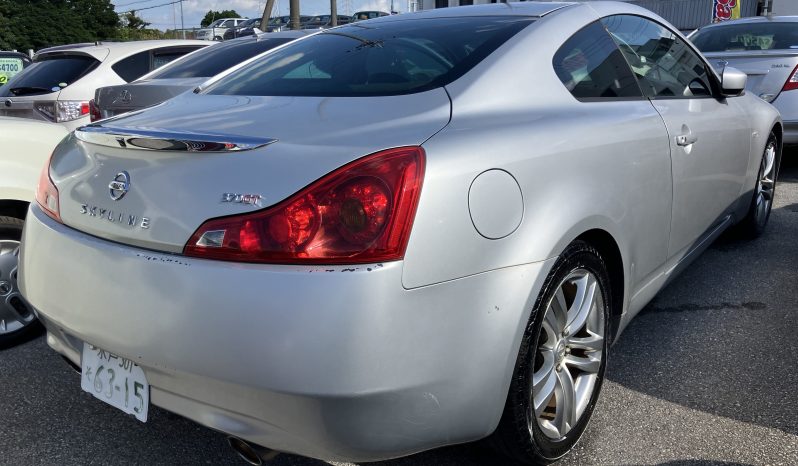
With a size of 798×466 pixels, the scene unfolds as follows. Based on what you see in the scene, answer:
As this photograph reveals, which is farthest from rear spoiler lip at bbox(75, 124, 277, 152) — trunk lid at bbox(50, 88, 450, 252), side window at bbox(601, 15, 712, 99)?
side window at bbox(601, 15, 712, 99)

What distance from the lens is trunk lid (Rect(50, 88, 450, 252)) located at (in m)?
1.77

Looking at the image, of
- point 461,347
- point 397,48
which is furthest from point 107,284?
point 397,48

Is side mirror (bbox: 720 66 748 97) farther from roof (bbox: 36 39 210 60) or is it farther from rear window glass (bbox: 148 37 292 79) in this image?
roof (bbox: 36 39 210 60)

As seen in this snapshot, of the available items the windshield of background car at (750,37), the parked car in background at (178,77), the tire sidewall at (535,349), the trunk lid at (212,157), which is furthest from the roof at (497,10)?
the windshield of background car at (750,37)

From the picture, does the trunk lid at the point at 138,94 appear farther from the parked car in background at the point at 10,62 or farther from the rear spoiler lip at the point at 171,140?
the parked car in background at the point at 10,62

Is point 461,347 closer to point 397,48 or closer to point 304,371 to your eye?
point 304,371

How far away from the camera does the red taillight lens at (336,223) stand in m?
1.69


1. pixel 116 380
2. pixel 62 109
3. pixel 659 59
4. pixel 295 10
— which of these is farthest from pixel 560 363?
pixel 295 10

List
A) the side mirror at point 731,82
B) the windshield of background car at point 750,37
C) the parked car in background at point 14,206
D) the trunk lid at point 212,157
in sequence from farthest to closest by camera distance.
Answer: the windshield of background car at point 750,37 < the side mirror at point 731,82 < the parked car in background at point 14,206 < the trunk lid at point 212,157

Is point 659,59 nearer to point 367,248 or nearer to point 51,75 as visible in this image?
point 367,248

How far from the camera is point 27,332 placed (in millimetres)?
3305

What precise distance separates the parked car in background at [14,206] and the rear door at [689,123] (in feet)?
8.44

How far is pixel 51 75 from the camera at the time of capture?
20.2ft

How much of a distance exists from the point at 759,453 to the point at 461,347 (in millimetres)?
1235
